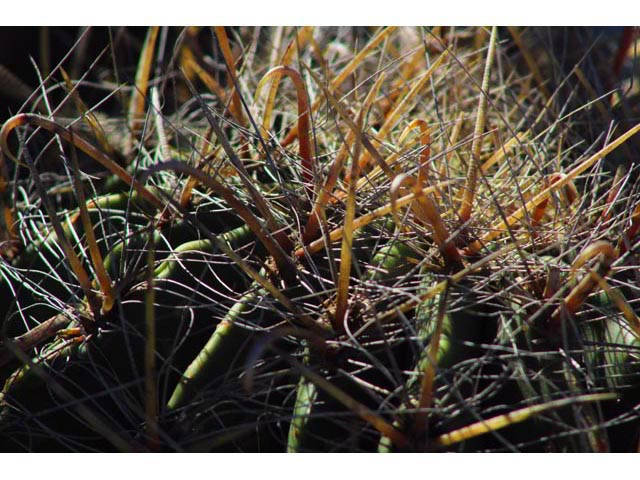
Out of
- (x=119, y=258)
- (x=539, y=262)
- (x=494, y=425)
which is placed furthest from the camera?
(x=119, y=258)

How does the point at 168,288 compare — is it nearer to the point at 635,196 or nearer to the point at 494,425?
the point at 494,425

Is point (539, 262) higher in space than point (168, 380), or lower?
higher

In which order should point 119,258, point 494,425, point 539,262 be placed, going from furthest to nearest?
point 119,258
point 539,262
point 494,425

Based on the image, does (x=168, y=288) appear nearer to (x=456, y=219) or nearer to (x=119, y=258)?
(x=119, y=258)

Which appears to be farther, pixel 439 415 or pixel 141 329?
pixel 141 329

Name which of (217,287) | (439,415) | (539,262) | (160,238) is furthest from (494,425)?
(160,238)

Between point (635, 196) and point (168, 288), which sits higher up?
point (635, 196)
